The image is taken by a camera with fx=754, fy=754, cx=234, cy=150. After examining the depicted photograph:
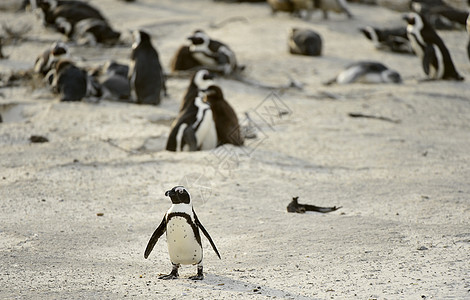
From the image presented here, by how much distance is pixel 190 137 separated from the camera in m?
6.71

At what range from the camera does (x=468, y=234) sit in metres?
4.33

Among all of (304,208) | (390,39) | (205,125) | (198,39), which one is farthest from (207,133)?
(390,39)

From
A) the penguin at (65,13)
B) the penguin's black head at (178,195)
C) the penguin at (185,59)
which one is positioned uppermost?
the penguin's black head at (178,195)

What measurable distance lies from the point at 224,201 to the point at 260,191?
1.18 feet

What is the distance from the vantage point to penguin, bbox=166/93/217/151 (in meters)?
6.70

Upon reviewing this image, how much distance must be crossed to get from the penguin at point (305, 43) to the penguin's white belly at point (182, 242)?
8.14 metres

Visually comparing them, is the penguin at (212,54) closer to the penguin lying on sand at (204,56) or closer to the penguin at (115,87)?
the penguin lying on sand at (204,56)

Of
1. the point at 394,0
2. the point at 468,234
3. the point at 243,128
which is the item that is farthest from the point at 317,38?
the point at 468,234

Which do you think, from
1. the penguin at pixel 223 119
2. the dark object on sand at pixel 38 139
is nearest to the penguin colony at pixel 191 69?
the penguin at pixel 223 119

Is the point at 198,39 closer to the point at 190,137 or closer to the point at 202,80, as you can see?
the point at 202,80

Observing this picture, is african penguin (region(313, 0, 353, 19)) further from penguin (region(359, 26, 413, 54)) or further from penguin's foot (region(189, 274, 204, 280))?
penguin's foot (region(189, 274, 204, 280))

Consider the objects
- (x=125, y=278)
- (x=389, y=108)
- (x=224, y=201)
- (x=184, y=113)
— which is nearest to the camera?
(x=125, y=278)

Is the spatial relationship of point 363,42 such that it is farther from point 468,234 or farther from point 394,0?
point 468,234

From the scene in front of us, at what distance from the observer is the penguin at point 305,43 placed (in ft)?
37.8
